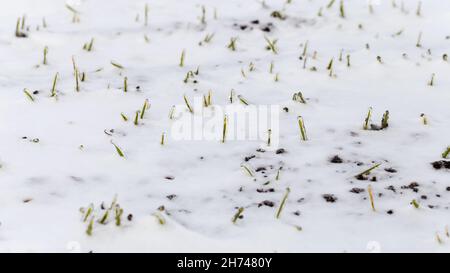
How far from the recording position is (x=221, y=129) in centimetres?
376

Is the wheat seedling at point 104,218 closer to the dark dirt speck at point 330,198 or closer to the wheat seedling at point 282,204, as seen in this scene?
the wheat seedling at point 282,204

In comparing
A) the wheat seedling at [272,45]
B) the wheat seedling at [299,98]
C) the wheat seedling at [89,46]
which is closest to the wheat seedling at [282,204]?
the wheat seedling at [299,98]

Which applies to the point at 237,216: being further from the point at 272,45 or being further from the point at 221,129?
the point at 272,45


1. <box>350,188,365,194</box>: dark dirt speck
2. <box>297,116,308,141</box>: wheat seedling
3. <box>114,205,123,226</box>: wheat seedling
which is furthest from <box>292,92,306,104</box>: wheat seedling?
<box>114,205,123,226</box>: wheat seedling

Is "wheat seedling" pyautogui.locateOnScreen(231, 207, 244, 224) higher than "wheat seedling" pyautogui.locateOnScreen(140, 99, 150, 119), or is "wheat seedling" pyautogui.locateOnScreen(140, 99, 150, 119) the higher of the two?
"wheat seedling" pyautogui.locateOnScreen(140, 99, 150, 119)

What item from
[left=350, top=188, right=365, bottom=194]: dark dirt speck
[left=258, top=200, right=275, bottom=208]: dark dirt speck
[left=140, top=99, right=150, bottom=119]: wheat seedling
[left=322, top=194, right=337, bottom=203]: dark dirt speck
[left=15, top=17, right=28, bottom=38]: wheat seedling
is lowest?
[left=258, top=200, right=275, bottom=208]: dark dirt speck

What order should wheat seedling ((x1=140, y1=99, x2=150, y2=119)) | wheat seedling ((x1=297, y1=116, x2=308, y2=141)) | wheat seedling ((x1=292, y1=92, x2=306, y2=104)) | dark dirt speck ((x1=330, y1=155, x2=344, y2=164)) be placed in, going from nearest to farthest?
dark dirt speck ((x1=330, y1=155, x2=344, y2=164))
wheat seedling ((x1=297, y1=116, x2=308, y2=141))
wheat seedling ((x1=140, y1=99, x2=150, y2=119))
wheat seedling ((x1=292, y1=92, x2=306, y2=104))

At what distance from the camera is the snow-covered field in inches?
109

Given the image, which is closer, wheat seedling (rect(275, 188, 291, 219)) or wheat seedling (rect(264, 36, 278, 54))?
wheat seedling (rect(275, 188, 291, 219))

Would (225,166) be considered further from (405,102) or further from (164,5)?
(164,5)

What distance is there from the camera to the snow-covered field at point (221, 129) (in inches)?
109

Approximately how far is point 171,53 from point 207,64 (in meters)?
0.37

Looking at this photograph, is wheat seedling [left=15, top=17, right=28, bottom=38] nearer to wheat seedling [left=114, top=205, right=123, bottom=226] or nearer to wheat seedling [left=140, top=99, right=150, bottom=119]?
wheat seedling [left=140, top=99, right=150, bottom=119]

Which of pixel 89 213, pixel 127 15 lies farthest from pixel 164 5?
pixel 89 213
